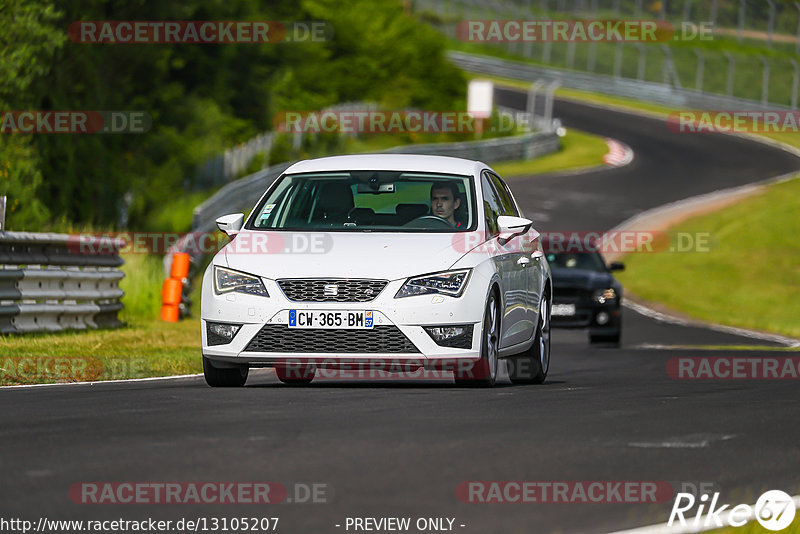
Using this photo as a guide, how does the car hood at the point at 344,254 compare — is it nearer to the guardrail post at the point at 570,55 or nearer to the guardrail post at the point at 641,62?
the guardrail post at the point at 641,62

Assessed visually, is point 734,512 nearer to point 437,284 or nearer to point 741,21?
point 437,284

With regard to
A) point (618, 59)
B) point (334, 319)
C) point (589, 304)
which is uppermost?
point (334, 319)

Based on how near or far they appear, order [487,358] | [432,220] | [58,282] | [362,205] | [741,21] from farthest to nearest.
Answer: [741,21] < [58,282] < [362,205] < [432,220] < [487,358]

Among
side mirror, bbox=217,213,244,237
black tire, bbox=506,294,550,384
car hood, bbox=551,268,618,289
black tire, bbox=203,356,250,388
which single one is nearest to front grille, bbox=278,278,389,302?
black tire, bbox=203,356,250,388

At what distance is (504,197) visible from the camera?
1297 centimetres

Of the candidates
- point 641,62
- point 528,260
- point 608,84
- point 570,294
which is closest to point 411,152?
point 570,294

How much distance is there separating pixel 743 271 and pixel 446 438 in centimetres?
2591

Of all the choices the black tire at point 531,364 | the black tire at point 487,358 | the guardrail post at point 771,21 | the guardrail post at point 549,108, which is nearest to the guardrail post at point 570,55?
the guardrail post at point 771,21

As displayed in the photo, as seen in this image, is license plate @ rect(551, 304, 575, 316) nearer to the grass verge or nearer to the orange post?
the orange post

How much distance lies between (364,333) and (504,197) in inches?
118

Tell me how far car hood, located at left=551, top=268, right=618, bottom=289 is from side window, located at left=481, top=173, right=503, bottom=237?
837 cm

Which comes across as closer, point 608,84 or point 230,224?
point 230,224

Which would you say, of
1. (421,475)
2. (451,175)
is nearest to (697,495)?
(421,475)

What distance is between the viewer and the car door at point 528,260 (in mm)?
12097
